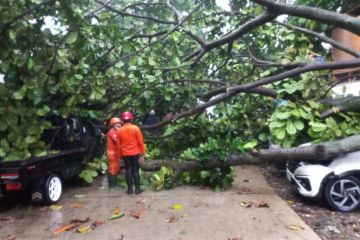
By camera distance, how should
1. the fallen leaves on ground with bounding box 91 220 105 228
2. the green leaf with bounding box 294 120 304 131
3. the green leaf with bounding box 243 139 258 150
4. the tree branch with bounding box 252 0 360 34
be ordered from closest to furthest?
the tree branch with bounding box 252 0 360 34 → the fallen leaves on ground with bounding box 91 220 105 228 → the green leaf with bounding box 294 120 304 131 → the green leaf with bounding box 243 139 258 150

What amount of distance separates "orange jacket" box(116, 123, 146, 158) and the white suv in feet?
10.5

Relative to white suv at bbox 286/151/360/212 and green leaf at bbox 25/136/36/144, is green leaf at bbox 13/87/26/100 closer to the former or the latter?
green leaf at bbox 25/136/36/144

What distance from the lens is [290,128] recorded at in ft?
23.2

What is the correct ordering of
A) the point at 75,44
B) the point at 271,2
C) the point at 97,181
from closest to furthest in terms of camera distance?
the point at 271,2
the point at 75,44
the point at 97,181

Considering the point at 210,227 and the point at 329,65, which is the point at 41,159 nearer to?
the point at 210,227

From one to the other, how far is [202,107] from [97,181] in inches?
127

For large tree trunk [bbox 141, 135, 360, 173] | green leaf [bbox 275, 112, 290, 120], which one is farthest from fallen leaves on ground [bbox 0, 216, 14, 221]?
green leaf [bbox 275, 112, 290, 120]

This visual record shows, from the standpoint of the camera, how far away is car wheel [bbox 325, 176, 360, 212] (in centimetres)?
711

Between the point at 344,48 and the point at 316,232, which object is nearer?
the point at 316,232

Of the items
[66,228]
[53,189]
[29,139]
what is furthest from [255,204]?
[29,139]

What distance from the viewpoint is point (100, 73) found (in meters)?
8.43

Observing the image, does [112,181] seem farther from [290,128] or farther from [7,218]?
[290,128]

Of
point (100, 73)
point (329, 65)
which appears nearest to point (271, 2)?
point (329, 65)

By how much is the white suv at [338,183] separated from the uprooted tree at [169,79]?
300mm
